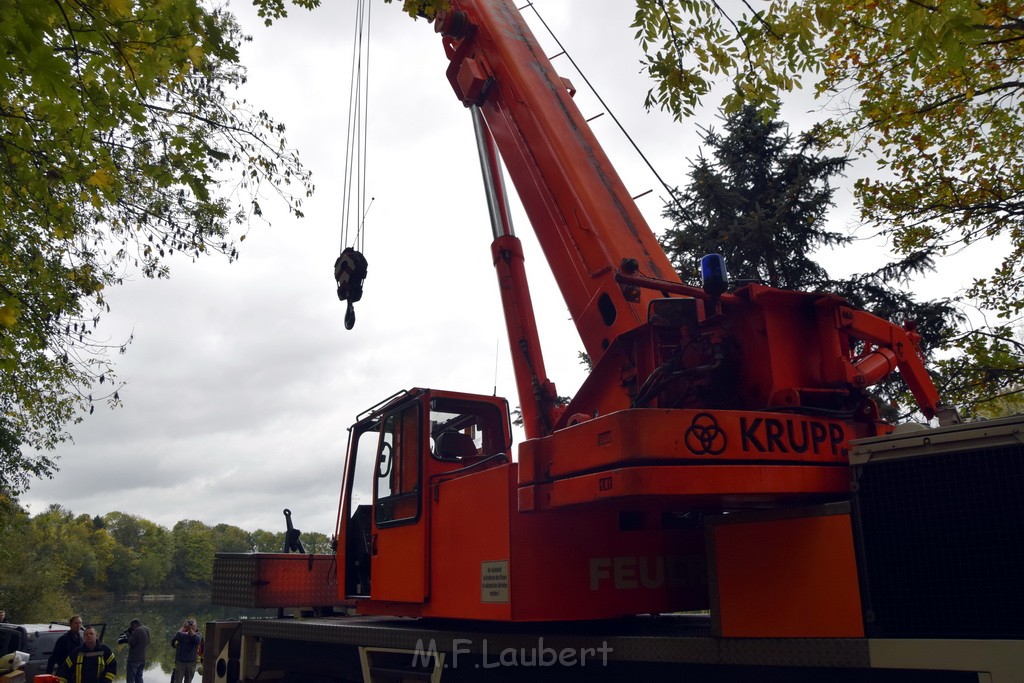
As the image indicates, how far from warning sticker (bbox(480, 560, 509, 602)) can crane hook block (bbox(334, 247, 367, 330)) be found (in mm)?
3380

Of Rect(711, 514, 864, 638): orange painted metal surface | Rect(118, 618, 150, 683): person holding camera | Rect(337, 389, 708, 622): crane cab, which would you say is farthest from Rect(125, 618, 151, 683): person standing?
Rect(711, 514, 864, 638): orange painted metal surface

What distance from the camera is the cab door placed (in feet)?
18.5

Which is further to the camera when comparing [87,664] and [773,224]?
[773,224]

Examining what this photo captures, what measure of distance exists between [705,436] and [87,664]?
1182 cm

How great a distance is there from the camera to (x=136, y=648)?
14.3 m

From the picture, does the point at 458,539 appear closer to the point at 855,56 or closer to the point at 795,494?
the point at 795,494

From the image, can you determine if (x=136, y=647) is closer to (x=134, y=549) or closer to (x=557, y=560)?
(x=557, y=560)

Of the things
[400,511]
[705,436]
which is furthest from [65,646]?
[705,436]

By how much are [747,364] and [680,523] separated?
1.34 m

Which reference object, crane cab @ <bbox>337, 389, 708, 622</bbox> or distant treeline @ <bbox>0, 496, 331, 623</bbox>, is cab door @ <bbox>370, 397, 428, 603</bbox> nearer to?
crane cab @ <bbox>337, 389, 708, 622</bbox>

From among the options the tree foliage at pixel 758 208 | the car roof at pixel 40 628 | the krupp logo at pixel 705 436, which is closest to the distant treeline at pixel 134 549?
→ the car roof at pixel 40 628

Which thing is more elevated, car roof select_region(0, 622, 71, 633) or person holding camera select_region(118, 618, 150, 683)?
car roof select_region(0, 622, 71, 633)

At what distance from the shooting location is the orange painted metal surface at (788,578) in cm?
346

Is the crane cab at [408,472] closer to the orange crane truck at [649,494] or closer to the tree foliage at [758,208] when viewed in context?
the orange crane truck at [649,494]
